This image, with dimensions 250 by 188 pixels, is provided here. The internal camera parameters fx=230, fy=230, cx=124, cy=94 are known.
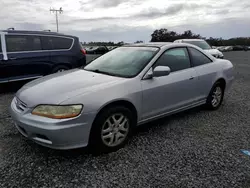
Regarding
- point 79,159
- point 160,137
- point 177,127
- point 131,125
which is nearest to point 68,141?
point 79,159

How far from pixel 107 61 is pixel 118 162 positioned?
6.12ft

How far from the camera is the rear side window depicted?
4.32m

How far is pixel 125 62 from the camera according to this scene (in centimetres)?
379

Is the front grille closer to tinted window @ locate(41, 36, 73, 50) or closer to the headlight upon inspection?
the headlight

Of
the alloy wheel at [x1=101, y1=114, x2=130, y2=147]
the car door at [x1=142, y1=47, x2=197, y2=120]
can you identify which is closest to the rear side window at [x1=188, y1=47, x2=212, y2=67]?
the car door at [x1=142, y1=47, x2=197, y2=120]

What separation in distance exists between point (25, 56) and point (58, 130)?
4.47 m

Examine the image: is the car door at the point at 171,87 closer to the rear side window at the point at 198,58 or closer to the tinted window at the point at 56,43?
the rear side window at the point at 198,58

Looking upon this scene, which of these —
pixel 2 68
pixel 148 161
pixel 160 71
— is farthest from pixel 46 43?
pixel 148 161

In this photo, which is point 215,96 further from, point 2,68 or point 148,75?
point 2,68

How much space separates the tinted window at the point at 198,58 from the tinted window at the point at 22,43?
4.40 metres

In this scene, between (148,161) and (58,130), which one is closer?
(58,130)

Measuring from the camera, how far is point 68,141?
8.88 feet

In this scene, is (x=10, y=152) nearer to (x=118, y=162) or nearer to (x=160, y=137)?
(x=118, y=162)

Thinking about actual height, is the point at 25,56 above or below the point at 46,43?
below
